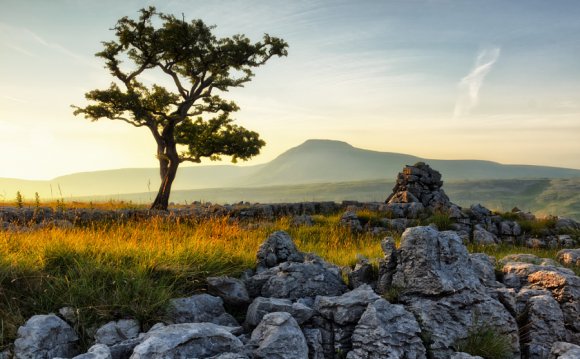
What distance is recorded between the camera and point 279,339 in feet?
20.0

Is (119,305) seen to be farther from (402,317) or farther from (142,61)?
(142,61)

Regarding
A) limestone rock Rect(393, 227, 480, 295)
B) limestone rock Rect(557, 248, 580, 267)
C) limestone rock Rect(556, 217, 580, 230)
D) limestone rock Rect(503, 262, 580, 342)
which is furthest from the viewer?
limestone rock Rect(556, 217, 580, 230)

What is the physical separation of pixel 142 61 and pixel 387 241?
82.3ft

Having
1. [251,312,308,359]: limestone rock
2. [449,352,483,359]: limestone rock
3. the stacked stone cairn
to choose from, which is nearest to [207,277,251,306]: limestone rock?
[251,312,308,359]: limestone rock

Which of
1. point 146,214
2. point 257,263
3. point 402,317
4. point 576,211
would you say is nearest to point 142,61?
point 146,214

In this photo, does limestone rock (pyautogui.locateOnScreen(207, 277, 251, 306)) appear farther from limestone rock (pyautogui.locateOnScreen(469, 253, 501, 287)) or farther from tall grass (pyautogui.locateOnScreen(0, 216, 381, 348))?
limestone rock (pyautogui.locateOnScreen(469, 253, 501, 287))

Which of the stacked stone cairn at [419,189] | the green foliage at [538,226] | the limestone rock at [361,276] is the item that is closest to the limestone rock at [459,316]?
the limestone rock at [361,276]

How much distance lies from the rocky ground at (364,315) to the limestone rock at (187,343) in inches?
0.5

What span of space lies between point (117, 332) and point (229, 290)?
81.0 inches

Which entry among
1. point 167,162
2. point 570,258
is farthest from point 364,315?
point 167,162

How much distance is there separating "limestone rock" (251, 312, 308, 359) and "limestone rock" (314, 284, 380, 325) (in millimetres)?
911

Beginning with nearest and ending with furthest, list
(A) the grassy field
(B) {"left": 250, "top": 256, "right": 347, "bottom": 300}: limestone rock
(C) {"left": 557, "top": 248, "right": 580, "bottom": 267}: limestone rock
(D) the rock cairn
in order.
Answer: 1. (A) the grassy field
2. (B) {"left": 250, "top": 256, "right": 347, "bottom": 300}: limestone rock
3. (C) {"left": 557, "top": 248, "right": 580, "bottom": 267}: limestone rock
4. (D) the rock cairn

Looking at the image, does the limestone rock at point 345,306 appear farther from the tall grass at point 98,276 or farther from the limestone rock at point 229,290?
the tall grass at point 98,276

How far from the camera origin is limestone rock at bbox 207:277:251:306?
8023 mm
